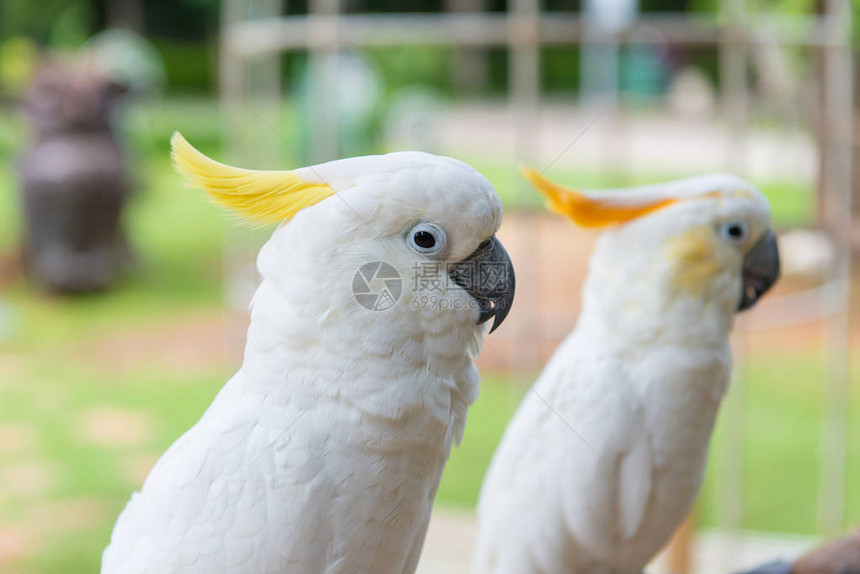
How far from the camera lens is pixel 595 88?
302 inches

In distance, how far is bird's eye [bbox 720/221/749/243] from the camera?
1287 millimetres

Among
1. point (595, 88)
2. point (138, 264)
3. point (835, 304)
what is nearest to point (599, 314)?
point (835, 304)

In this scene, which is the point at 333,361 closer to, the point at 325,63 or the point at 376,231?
the point at 376,231

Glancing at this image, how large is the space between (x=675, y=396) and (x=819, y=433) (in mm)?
3168

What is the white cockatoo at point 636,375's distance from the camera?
1287mm

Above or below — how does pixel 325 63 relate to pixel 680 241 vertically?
above

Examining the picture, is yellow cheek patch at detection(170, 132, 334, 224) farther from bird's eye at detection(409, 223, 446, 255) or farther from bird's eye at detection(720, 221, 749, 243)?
bird's eye at detection(720, 221, 749, 243)

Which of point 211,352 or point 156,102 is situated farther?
point 156,102

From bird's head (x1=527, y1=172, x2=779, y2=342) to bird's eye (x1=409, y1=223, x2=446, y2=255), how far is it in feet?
1.26

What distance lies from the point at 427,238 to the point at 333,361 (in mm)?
159

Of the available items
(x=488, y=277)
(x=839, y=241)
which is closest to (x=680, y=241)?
(x=488, y=277)

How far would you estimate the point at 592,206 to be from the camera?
128 centimetres

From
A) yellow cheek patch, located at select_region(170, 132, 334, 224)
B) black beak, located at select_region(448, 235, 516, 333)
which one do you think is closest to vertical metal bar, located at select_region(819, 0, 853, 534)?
black beak, located at select_region(448, 235, 516, 333)

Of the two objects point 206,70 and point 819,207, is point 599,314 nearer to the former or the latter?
point 819,207
